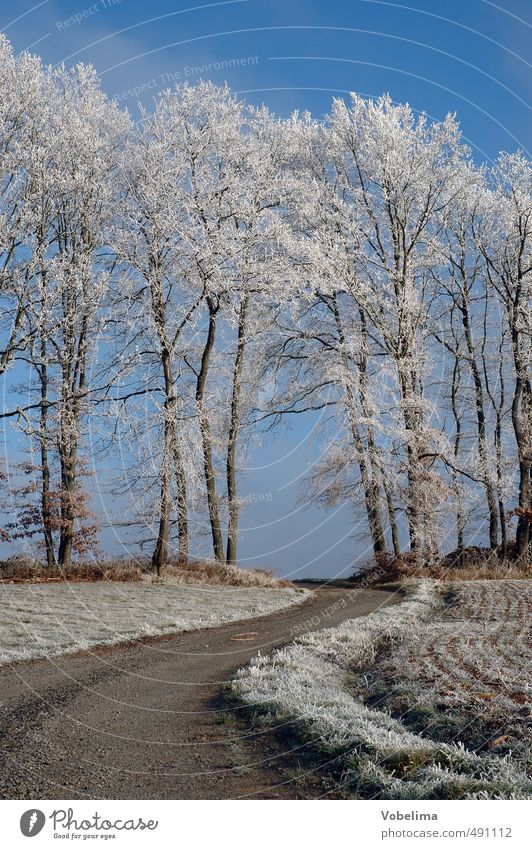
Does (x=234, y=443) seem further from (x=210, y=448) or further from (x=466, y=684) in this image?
(x=466, y=684)

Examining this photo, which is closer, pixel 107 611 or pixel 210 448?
pixel 107 611

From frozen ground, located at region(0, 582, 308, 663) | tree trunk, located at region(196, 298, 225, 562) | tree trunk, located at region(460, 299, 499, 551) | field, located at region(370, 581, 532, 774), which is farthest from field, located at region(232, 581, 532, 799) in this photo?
tree trunk, located at region(460, 299, 499, 551)

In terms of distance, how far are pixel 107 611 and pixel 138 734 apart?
1032 cm

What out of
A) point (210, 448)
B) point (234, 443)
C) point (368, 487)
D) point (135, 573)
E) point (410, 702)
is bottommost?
point (410, 702)

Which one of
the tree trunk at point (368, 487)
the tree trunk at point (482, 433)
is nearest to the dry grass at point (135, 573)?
the tree trunk at point (368, 487)

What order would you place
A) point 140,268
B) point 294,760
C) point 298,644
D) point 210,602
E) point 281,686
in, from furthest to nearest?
point 140,268 → point 210,602 → point 298,644 → point 281,686 → point 294,760

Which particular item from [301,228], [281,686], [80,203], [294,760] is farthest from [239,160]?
[294,760]

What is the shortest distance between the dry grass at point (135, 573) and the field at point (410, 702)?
1128 centimetres

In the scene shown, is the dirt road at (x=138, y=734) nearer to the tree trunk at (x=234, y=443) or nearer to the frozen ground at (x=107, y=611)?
the frozen ground at (x=107, y=611)

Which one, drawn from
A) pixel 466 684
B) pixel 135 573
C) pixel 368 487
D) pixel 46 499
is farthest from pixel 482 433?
pixel 466 684

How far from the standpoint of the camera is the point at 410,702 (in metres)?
8.47

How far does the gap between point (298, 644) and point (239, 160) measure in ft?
66.8
